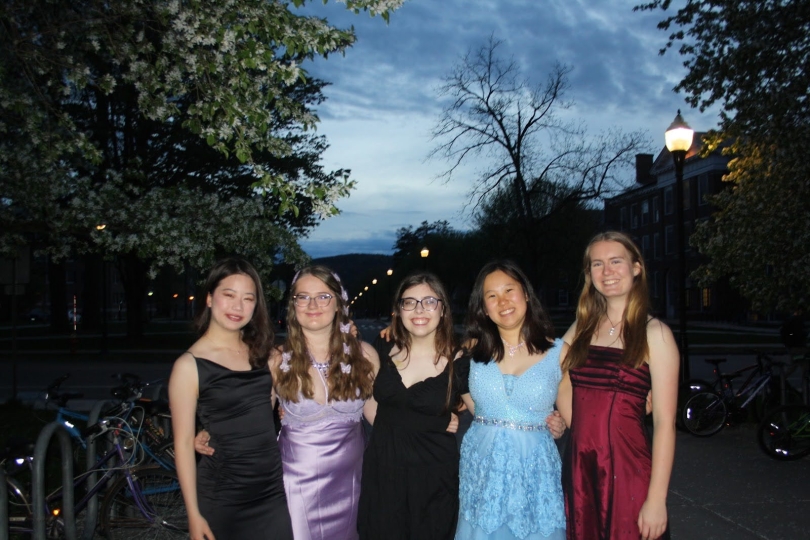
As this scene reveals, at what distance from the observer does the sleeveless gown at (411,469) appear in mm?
3523

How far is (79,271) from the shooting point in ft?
330

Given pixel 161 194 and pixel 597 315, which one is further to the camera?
pixel 161 194

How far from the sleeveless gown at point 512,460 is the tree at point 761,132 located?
30.8 feet

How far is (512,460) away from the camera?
11.2ft

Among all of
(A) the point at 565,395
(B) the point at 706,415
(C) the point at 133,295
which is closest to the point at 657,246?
(C) the point at 133,295

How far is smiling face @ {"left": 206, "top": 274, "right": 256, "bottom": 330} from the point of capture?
3.55m

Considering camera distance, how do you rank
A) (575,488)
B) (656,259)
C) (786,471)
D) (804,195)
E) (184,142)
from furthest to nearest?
1. (656,259)
2. (184,142)
3. (804,195)
4. (786,471)
5. (575,488)

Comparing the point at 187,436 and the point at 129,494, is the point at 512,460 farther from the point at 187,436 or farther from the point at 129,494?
the point at 129,494

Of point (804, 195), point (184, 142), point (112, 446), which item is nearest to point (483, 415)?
point (112, 446)

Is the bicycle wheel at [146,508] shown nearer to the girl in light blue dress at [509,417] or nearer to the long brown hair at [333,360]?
the long brown hair at [333,360]

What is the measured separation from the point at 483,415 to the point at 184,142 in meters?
21.8

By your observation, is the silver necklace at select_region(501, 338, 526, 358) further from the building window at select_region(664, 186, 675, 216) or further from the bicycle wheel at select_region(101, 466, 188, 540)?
the building window at select_region(664, 186, 675, 216)

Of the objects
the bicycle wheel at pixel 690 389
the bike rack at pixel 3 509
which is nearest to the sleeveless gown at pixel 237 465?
the bike rack at pixel 3 509

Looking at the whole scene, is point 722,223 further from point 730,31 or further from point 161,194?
point 161,194
